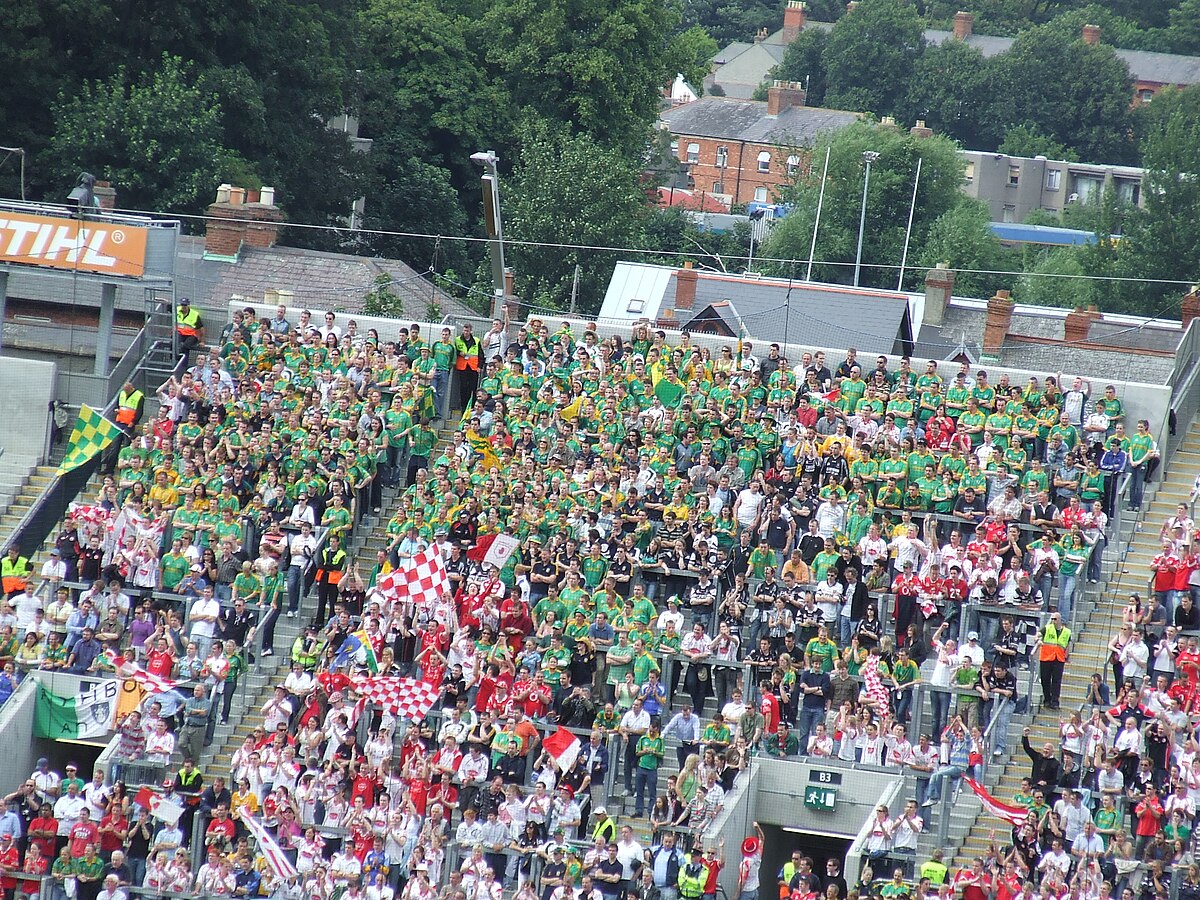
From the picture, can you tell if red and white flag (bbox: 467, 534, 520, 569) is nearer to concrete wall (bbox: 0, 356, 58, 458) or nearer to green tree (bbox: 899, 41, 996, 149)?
concrete wall (bbox: 0, 356, 58, 458)

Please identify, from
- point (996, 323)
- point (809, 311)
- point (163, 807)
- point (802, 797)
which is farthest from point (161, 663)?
point (996, 323)

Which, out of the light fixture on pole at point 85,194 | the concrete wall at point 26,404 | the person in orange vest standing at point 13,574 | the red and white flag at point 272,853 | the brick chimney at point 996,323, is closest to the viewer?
the red and white flag at point 272,853

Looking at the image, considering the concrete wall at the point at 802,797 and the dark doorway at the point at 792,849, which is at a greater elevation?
the concrete wall at the point at 802,797

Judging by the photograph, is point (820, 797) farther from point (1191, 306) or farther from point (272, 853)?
point (1191, 306)

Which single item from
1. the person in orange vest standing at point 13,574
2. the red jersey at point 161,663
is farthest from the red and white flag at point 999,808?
the person in orange vest standing at point 13,574

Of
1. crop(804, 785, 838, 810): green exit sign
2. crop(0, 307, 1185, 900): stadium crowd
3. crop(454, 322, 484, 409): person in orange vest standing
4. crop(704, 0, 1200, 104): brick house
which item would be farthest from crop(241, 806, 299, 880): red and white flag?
crop(704, 0, 1200, 104): brick house

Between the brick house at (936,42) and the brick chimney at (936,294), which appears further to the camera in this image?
the brick house at (936,42)

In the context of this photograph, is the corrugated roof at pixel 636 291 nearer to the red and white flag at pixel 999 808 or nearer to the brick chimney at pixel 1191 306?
the brick chimney at pixel 1191 306
